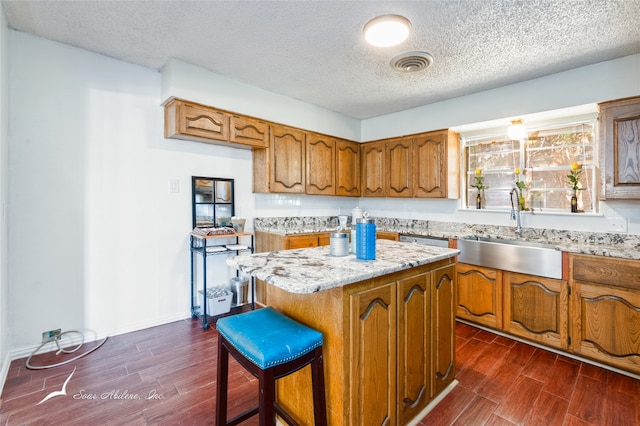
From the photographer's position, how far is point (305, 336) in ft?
4.25

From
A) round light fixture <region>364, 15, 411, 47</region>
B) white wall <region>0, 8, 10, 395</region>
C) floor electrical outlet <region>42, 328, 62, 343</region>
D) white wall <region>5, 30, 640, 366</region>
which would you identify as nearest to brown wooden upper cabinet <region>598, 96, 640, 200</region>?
white wall <region>5, 30, 640, 366</region>

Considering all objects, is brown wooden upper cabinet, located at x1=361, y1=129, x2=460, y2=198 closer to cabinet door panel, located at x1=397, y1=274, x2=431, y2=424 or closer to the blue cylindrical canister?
cabinet door panel, located at x1=397, y1=274, x2=431, y2=424

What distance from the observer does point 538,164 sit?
130 inches

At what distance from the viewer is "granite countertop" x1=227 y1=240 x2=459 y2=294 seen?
1197mm

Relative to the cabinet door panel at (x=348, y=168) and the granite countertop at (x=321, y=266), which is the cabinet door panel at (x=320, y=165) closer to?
the cabinet door panel at (x=348, y=168)

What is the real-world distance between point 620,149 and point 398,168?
2.19 metres

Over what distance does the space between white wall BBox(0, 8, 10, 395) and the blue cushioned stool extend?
1.77 metres

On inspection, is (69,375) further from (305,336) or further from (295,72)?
(295,72)

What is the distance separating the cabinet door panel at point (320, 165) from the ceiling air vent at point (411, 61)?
1.52 metres

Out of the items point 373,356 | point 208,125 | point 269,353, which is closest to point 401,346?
point 373,356

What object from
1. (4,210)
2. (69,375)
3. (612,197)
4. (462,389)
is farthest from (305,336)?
(612,197)

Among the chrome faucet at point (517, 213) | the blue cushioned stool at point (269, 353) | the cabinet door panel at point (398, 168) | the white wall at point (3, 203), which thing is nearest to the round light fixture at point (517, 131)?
the chrome faucet at point (517, 213)

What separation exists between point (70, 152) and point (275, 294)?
2.30 metres

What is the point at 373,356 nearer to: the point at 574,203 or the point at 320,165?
the point at 574,203
